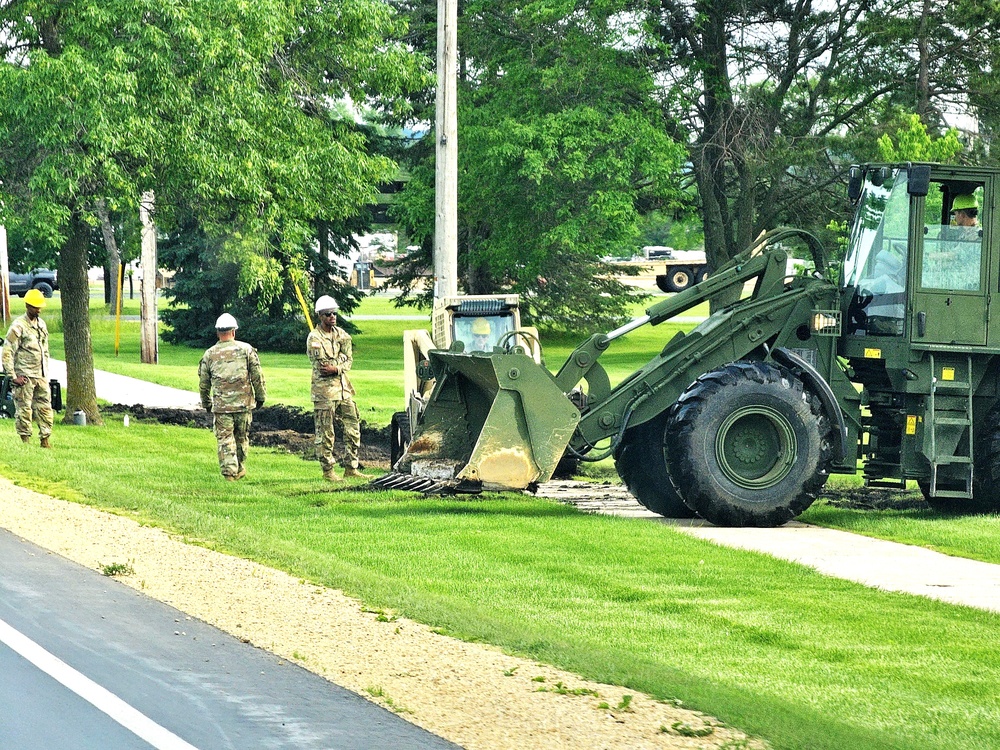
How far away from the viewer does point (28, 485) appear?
1642 cm

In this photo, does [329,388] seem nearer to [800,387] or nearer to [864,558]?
[800,387]

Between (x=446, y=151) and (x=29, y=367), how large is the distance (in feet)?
20.8

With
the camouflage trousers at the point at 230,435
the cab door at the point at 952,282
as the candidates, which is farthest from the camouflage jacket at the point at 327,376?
the cab door at the point at 952,282

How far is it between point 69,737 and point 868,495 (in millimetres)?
11996

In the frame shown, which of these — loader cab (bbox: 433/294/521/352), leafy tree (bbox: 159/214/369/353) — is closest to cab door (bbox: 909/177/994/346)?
loader cab (bbox: 433/294/521/352)

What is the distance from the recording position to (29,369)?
19344 mm

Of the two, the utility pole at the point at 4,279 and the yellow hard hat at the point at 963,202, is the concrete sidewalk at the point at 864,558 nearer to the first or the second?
the yellow hard hat at the point at 963,202

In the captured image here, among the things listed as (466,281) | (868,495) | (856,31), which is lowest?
(868,495)

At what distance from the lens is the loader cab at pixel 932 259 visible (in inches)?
582

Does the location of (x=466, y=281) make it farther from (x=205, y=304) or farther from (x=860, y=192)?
(x=860, y=192)

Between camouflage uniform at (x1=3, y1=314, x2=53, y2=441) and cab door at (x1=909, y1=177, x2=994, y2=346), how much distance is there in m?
10.7

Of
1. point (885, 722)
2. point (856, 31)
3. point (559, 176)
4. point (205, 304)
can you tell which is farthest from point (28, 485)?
point (205, 304)

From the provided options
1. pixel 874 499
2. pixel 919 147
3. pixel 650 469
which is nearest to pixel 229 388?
pixel 650 469

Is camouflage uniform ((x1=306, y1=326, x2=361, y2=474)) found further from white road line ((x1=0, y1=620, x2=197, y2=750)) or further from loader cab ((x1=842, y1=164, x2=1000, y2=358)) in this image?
white road line ((x1=0, y1=620, x2=197, y2=750))
